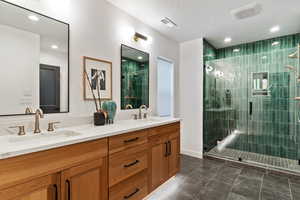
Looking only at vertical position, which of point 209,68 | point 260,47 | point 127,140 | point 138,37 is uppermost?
point 260,47

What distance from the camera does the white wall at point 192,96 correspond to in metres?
3.23

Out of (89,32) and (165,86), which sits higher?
(89,32)

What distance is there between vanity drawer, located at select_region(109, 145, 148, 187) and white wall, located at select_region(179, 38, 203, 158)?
74.1 inches

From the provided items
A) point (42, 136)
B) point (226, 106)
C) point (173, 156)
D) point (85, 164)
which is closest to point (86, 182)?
point (85, 164)

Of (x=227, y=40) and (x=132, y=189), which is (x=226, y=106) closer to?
(x=227, y=40)

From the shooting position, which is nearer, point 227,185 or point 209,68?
point 227,185

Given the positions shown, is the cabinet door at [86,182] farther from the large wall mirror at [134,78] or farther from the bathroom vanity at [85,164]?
the large wall mirror at [134,78]

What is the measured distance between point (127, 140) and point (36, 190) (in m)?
0.76

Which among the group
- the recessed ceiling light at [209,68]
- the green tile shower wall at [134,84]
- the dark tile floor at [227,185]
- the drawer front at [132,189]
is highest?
the recessed ceiling light at [209,68]

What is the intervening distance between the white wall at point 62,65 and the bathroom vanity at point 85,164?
33cm

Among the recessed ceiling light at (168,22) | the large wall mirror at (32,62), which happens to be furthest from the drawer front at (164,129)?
the recessed ceiling light at (168,22)

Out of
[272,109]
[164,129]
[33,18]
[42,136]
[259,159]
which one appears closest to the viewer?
[42,136]

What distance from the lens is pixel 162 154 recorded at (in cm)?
199

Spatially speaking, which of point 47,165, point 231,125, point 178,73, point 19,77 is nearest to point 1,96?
point 19,77
